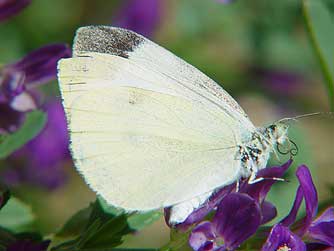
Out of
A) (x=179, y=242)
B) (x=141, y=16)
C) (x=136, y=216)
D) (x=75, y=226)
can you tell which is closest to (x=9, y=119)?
(x=75, y=226)

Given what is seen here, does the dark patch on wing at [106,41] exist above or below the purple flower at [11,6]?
below

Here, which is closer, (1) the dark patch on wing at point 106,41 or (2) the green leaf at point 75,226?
(1) the dark patch on wing at point 106,41

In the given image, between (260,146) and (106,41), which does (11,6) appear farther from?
(260,146)

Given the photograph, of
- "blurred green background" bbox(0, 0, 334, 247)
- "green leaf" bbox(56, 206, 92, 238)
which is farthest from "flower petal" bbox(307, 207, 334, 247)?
"blurred green background" bbox(0, 0, 334, 247)

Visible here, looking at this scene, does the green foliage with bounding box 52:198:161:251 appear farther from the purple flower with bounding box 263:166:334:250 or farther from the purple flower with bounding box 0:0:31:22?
the purple flower with bounding box 0:0:31:22

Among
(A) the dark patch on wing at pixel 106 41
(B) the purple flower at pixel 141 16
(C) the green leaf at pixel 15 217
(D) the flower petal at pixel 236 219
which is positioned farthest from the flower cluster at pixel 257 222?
(B) the purple flower at pixel 141 16

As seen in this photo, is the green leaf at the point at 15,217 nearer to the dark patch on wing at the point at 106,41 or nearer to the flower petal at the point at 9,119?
the flower petal at the point at 9,119

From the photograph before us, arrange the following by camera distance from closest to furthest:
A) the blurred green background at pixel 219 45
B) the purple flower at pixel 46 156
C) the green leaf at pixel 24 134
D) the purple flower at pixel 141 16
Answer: the green leaf at pixel 24 134 < the purple flower at pixel 46 156 < the blurred green background at pixel 219 45 < the purple flower at pixel 141 16
